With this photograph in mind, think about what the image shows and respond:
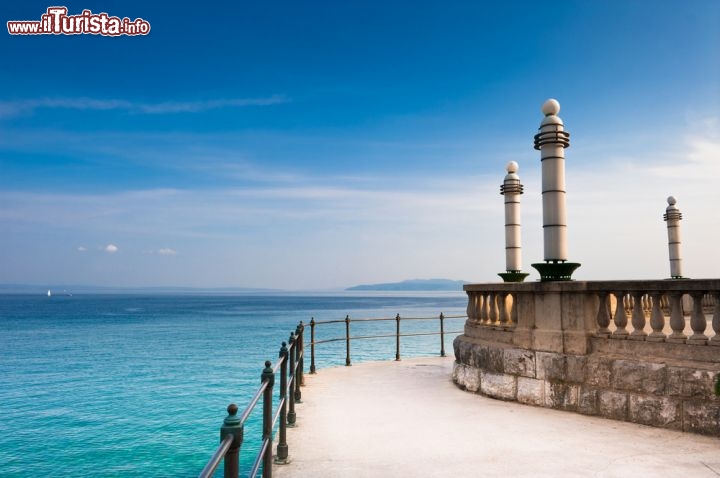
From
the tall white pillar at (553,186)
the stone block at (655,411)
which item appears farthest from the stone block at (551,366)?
the tall white pillar at (553,186)

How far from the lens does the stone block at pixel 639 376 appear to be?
239 inches

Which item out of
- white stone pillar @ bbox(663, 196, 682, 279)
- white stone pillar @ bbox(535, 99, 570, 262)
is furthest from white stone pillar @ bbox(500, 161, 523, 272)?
white stone pillar @ bbox(663, 196, 682, 279)

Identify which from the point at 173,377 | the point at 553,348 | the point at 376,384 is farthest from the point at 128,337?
the point at 553,348

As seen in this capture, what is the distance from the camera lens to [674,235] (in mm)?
17562

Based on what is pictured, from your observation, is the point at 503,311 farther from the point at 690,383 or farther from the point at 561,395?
the point at 690,383

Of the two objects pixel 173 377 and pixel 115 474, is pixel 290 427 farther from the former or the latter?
pixel 173 377

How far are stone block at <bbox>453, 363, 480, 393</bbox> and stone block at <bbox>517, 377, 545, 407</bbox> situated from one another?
0.90m

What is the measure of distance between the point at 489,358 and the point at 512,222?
20.6ft

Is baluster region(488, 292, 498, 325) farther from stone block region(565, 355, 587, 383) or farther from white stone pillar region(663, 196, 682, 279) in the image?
white stone pillar region(663, 196, 682, 279)

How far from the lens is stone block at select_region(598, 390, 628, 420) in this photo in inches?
251

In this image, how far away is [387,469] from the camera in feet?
15.8

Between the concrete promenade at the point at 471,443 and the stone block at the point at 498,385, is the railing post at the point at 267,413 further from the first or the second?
the stone block at the point at 498,385

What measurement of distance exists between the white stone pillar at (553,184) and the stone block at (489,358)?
1.67m

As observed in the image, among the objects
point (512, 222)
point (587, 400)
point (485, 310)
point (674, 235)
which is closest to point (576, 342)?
point (587, 400)
